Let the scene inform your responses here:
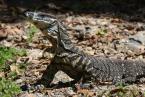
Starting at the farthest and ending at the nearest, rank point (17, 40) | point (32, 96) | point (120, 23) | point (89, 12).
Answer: point (89, 12) → point (120, 23) → point (17, 40) → point (32, 96)

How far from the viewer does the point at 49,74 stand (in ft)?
24.6

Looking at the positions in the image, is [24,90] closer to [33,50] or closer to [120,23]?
[33,50]

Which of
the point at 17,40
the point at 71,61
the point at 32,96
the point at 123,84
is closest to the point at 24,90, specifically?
the point at 32,96

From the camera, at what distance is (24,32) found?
1122 cm

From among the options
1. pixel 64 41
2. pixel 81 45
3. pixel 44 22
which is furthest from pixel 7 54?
pixel 44 22

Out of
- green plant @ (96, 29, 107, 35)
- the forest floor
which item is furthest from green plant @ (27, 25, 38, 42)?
green plant @ (96, 29, 107, 35)

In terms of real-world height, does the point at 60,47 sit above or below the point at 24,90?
above

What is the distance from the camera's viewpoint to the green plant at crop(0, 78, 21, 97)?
23.4 feet

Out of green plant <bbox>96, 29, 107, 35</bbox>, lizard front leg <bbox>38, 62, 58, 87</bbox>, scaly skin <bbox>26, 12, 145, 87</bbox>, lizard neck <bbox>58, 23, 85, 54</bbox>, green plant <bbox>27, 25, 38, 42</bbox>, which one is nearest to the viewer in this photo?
scaly skin <bbox>26, 12, 145, 87</bbox>

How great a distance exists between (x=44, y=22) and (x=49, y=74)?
2.54 ft

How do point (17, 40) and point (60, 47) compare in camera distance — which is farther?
point (17, 40)

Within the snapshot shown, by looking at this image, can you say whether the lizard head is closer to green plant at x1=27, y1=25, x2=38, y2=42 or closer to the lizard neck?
the lizard neck

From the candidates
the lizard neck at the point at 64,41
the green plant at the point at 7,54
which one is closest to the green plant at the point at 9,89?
the lizard neck at the point at 64,41

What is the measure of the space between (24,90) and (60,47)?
2.48 ft
